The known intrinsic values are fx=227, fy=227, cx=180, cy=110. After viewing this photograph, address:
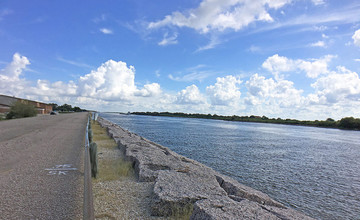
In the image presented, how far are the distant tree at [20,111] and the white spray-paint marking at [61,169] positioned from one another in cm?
4381

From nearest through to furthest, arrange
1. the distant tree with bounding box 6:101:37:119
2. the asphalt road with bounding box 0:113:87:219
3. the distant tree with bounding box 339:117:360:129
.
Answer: the asphalt road with bounding box 0:113:87:219, the distant tree with bounding box 6:101:37:119, the distant tree with bounding box 339:117:360:129

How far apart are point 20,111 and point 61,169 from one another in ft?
148

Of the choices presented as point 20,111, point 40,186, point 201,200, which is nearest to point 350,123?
point 201,200

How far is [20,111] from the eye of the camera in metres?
43.9

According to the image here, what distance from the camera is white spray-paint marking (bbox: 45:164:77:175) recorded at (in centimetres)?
715

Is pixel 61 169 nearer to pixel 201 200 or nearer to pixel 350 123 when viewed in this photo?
pixel 201 200

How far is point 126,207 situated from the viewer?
4.90 meters

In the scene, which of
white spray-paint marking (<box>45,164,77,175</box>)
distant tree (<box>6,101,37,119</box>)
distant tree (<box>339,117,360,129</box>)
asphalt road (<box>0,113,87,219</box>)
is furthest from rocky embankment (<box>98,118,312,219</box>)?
distant tree (<box>339,117,360,129</box>)

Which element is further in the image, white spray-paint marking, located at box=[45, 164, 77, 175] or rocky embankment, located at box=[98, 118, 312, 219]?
white spray-paint marking, located at box=[45, 164, 77, 175]

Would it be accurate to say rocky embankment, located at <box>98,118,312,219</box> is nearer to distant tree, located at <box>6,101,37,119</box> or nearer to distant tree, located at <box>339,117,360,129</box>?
distant tree, located at <box>6,101,37,119</box>

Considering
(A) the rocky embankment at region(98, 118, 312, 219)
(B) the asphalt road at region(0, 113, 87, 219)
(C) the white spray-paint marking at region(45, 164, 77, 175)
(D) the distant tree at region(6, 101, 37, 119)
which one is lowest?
(B) the asphalt road at region(0, 113, 87, 219)

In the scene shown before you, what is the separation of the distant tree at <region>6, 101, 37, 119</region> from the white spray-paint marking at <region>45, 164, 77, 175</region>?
43809 millimetres

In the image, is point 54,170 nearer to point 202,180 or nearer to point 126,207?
point 126,207

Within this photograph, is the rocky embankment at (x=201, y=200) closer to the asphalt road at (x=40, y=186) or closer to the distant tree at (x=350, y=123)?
the asphalt road at (x=40, y=186)
